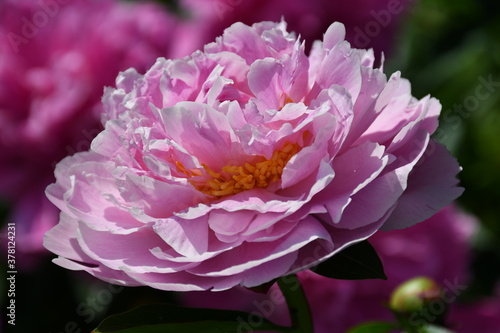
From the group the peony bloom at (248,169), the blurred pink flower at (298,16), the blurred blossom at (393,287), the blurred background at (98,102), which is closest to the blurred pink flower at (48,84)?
the blurred background at (98,102)

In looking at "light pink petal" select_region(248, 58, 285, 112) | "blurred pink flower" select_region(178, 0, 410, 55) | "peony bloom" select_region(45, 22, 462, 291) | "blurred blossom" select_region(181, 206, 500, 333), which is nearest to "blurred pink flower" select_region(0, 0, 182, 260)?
"blurred pink flower" select_region(178, 0, 410, 55)

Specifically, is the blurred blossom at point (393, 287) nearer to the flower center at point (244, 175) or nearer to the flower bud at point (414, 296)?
the flower bud at point (414, 296)

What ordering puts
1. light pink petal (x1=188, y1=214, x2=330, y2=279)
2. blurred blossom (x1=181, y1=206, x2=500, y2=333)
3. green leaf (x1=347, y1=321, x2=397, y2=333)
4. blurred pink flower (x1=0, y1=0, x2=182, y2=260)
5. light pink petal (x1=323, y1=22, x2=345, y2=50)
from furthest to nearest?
blurred pink flower (x1=0, y1=0, x2=182, y2=260), blurred blossom (x1=181, y1=206, x2=500, y2=333), green leaf (x1=347, y1=321, x2=397, y2=333), light pink petal (x1=323, y1=22, x2=345, y2=50), light pink petal (x1=188, y1=214, x2=330, y2=279)

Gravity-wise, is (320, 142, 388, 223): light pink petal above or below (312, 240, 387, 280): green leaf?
above

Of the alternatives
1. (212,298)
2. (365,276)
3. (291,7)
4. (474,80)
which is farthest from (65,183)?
(474,80)

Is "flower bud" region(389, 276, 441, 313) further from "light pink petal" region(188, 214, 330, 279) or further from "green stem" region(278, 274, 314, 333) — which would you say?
"light pink petal" region(188, 214, 330, 279)
